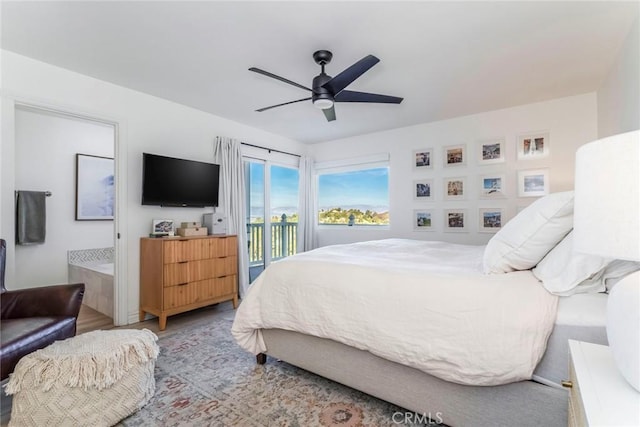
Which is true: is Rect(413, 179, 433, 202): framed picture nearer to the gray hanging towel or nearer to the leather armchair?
the leather armchair

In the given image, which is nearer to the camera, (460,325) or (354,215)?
(460,325)

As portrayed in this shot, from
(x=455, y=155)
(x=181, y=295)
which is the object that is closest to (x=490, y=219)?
(x=455, y=155)

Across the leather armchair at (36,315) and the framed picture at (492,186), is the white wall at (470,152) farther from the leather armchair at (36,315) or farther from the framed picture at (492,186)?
the leather armchair at (36,315)

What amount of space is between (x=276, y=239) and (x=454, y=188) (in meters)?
2.97

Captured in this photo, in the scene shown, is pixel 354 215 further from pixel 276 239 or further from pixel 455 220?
pixel 455 220

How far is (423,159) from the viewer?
438 centimetres

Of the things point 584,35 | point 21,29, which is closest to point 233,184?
point 21,29

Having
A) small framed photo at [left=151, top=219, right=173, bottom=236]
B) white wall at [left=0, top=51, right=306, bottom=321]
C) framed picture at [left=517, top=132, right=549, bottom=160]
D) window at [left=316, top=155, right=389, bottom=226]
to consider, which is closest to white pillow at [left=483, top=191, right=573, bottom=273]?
framed picture at [left=517, top=132, right=549, bottom=160]

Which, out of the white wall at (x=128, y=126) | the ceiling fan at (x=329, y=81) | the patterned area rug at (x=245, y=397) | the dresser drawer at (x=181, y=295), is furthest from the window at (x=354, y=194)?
the patterned area rug at (x=245, y=397)

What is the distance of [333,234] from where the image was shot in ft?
17.4

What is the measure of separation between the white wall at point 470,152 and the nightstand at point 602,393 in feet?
10.9

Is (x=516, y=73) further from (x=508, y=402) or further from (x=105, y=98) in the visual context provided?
(x=105, y=98)

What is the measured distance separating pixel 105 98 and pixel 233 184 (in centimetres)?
165

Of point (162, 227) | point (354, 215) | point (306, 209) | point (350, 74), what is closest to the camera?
point (350, 74)
